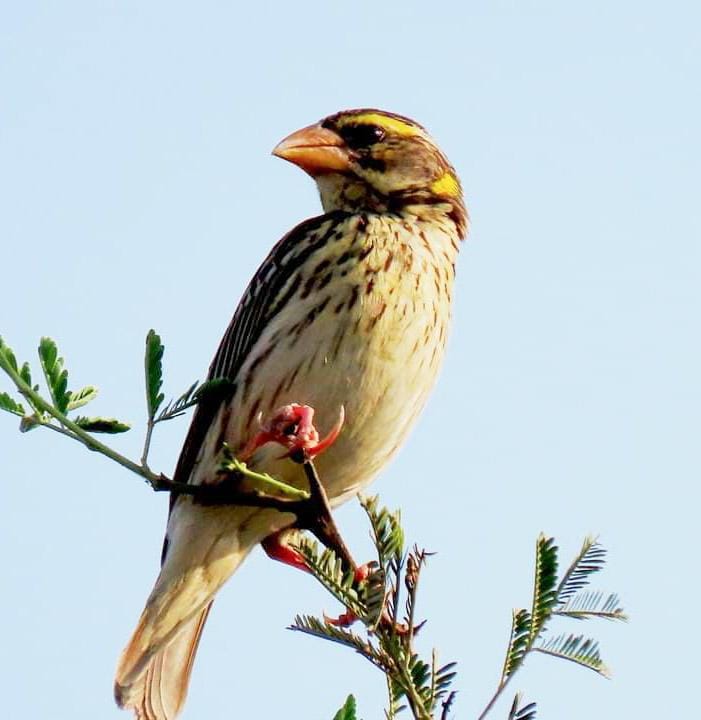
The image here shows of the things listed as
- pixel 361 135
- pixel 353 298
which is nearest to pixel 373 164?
pixel 361 135

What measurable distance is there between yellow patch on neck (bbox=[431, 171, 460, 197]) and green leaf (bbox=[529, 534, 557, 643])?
3.93 m

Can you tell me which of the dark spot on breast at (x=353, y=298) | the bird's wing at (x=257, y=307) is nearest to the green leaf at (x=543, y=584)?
the dark spot on breast at (x=353, y=298)

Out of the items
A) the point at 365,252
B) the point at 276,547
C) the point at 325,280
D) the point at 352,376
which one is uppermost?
the point at 365,252

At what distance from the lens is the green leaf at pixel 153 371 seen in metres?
4.43

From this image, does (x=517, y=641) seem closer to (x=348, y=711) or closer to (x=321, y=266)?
(x=348, y=711)

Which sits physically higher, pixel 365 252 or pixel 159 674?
pixel 365 252

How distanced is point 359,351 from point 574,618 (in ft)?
8.17

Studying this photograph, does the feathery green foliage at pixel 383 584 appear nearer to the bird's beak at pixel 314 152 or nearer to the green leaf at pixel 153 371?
the green leaf at pixel 153 371

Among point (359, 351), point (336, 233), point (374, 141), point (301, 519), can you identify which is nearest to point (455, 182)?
point (374, 141)

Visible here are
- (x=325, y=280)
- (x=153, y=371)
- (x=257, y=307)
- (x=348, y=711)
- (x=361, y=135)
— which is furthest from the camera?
(x=361, y=135)

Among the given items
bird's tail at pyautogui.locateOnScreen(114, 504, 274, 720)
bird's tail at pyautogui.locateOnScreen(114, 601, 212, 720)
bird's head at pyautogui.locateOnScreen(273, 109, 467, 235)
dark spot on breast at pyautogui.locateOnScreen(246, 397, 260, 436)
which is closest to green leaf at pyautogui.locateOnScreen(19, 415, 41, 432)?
dark spot on breast at pyautogui.locateOnScreen(246, 397, 260, 436)

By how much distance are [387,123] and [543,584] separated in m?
4.22

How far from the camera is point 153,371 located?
4461 mm

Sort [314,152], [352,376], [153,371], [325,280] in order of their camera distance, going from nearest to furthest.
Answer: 1. [153,371]
2. [352,376]
3. [325,280]
4. [314,152]
